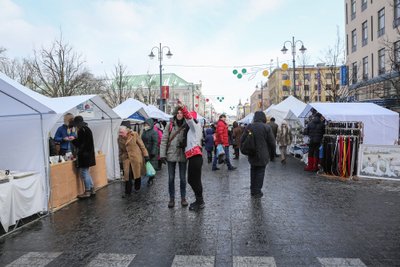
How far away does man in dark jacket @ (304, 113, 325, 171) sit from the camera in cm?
1105

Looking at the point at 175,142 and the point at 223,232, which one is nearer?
the point at 223,232

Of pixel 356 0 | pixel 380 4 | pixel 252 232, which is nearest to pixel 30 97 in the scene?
pixel 252 232

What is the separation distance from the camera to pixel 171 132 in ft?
21.8

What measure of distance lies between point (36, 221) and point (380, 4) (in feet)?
114

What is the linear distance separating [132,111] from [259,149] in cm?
837

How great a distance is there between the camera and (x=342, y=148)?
1018cm

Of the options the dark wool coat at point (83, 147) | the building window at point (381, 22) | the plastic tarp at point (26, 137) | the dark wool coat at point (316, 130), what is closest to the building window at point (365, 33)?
the building window at point (381, 22)

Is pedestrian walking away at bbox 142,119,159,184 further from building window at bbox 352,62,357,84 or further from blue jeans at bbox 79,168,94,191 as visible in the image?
building window at bbox 352,62,357,84

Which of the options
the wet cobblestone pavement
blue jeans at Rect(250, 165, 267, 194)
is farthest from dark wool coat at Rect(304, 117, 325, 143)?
A: blue jeans at Rect(250, 165, 267, 194)

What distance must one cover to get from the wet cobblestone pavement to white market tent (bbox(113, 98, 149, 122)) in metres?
6.79

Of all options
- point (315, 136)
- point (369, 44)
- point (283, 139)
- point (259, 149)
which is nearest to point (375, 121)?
point (315, 136)

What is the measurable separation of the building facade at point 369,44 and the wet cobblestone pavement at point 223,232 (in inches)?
922

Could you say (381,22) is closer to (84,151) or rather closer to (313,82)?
(84,151)

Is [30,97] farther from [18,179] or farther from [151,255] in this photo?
[151,255]
